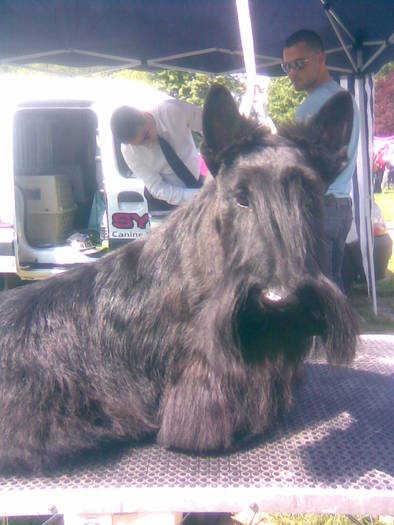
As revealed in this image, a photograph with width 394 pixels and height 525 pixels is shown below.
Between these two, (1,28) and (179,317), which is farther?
(1,28)

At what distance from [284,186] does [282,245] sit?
0.82ft

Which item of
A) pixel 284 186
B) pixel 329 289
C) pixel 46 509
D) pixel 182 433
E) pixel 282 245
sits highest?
pixel 284 186

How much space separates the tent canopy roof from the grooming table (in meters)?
Answer: 4.51

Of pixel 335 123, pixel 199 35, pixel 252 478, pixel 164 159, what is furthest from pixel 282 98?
pixel 252 478

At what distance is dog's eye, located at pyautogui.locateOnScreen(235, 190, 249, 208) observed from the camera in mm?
2175

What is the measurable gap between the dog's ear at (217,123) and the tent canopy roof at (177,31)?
13.2 feet

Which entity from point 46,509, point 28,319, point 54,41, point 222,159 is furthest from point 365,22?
point 46,509

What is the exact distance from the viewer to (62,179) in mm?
7887

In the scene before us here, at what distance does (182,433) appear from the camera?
2422 mm

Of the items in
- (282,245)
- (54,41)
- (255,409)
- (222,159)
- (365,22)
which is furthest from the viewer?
(54,41)

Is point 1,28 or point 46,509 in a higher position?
point 1,28

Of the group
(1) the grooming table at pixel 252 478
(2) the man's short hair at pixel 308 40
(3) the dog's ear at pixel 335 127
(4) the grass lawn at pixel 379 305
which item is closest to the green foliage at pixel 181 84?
(4) the grass lawn at pixel 379 305

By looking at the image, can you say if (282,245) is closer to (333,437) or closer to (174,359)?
(174,359)

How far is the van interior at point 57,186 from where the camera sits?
723 centimetres
